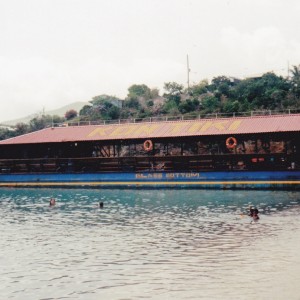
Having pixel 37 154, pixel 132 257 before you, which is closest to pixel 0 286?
pixel 132 257

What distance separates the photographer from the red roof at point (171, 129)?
157 feet

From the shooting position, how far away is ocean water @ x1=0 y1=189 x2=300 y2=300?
1473cm

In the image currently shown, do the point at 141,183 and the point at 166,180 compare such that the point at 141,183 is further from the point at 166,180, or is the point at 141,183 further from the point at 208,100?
the point at 208,100

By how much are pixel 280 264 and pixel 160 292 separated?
5.11m

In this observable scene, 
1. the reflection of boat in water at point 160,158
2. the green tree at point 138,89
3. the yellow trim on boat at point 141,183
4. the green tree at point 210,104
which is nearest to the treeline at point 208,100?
the green tree at point 210,104

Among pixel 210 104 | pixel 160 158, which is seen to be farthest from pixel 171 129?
pixel 210 104

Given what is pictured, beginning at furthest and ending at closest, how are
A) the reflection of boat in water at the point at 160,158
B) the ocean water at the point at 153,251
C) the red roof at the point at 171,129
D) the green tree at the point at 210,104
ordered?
the green tree at the point at 210,104 < the red roof at the point at 171,129 < the reflection of boat in water at the point at 160,158 < the ocean water at the point at 153,251

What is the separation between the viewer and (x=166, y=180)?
47812 mm

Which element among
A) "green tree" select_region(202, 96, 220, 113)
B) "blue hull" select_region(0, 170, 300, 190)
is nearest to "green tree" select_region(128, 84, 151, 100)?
"green tree" select_region(202, 96, 220, 113)

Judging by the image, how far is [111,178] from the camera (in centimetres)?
4988

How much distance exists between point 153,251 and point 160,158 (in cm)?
3052

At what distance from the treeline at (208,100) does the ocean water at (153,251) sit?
45.9 m

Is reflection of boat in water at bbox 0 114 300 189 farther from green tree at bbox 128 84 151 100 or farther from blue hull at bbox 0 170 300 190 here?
green tree at bbox 128 84 151 100

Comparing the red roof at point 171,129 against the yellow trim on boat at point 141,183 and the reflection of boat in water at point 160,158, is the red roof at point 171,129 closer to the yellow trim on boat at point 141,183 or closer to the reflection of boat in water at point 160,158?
the reflection of boat in water at point 160,158
